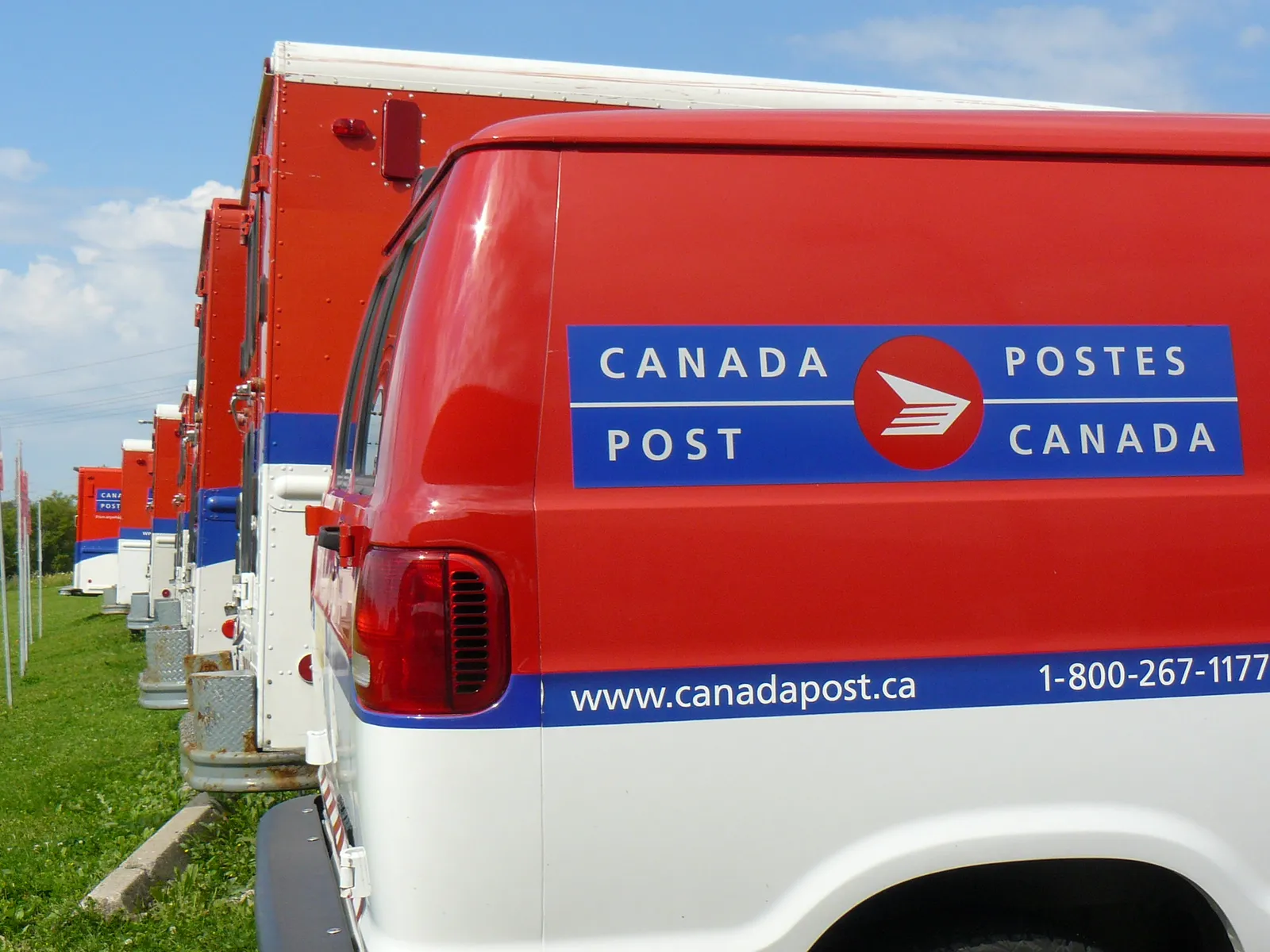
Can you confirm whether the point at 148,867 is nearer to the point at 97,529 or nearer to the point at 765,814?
the point at 765,814

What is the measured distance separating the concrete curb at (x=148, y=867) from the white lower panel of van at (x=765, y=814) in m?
3.44

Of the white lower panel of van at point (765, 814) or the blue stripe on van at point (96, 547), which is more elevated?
the blue stripe on van at point (96, 547)

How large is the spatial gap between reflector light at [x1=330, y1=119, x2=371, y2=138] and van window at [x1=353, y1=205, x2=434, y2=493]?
6.96 ft

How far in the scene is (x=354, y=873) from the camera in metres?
2.53

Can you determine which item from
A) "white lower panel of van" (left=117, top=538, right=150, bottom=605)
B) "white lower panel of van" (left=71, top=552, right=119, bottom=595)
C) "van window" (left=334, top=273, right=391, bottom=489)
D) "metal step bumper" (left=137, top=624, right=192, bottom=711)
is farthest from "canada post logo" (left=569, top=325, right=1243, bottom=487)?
"white lower panel of van" (left=71, top=552, right=119, bottom=595)

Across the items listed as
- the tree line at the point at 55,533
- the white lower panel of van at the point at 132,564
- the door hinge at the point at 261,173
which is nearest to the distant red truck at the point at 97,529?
the white lower panel of van at the point at 132,564

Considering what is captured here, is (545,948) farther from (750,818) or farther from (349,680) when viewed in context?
(349,680)

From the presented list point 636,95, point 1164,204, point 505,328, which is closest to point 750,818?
point 505,328

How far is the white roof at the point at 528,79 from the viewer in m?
5.09

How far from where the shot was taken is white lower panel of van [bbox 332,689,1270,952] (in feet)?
7.37

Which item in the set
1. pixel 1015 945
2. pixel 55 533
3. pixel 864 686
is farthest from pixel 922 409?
pixel 55 533

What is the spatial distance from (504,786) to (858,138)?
1374mm

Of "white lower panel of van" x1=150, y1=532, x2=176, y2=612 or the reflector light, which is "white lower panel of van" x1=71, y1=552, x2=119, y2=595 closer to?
"white lower panel of van" x1=150, y1=532, x2=176, y2=612

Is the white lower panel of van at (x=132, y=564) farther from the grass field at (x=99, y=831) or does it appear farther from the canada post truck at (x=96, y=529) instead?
the grass field at (x=99, y=831)
